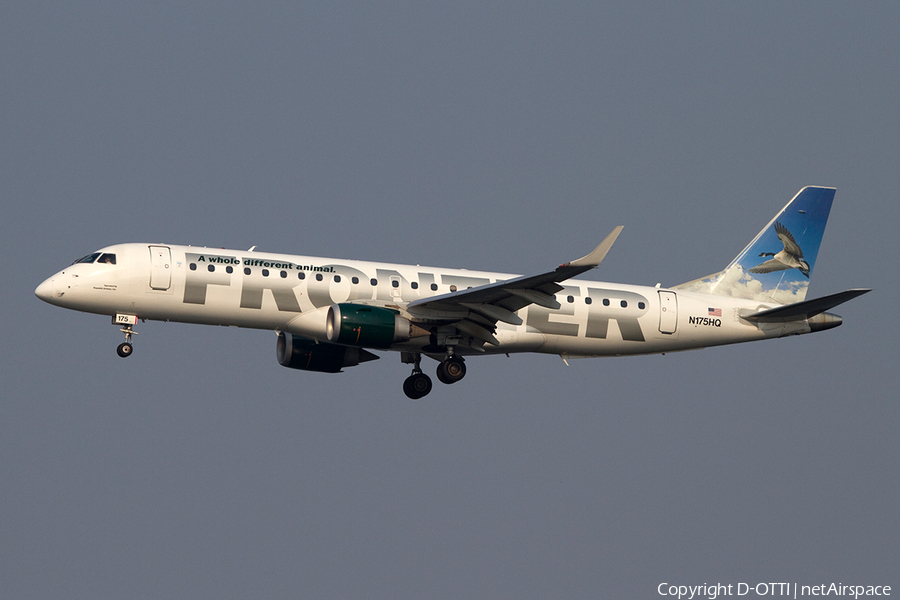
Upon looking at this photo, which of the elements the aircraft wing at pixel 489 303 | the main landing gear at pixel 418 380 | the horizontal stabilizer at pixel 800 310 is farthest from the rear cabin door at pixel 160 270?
the horizontal stabilizer at pixel 800 310

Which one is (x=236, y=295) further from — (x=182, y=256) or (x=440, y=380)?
(x=440, y=380)

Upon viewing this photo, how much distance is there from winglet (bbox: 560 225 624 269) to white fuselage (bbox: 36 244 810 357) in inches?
273

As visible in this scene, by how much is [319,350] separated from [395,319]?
5.87 m

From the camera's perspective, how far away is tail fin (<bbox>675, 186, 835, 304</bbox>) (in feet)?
139

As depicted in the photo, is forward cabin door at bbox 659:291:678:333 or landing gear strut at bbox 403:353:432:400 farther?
landing gear strut at bbox 403:353:432:400

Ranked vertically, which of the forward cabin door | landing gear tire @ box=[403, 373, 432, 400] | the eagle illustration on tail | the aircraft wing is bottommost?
landing gear tire @ box=[403, 373, 432, 400]

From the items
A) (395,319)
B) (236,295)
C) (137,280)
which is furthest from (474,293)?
(137,280)

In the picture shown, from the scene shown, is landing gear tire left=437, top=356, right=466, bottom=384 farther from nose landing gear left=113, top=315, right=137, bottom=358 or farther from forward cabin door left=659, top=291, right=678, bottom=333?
nose landing gear left=113, top=315, right=137, bottom=358

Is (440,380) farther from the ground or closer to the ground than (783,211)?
closer to the ground

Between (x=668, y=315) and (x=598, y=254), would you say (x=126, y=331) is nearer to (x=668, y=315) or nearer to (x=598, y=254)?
(x=598, y=254)

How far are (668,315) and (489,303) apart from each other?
791 centimetres

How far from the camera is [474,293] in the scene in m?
35.0

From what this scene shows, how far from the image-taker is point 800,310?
39.5 m

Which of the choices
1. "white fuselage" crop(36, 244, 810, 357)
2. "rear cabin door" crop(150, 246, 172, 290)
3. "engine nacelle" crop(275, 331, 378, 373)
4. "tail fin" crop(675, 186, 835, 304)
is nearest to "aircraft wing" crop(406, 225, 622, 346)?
"white fuselage" crop(36, 244, 810, 357)
